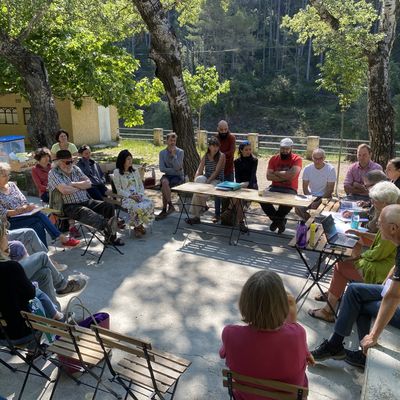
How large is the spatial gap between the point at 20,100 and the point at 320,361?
20.2 metres

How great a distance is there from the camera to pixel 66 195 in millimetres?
5660

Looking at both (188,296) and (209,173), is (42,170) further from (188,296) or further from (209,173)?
(188,296)

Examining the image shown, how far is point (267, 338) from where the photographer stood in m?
2.20

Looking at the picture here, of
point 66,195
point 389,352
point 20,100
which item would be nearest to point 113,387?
point 389,352

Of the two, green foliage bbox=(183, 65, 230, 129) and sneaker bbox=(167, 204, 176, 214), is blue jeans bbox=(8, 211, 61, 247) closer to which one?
sneaker bbox=(167, 204, 176, 214)

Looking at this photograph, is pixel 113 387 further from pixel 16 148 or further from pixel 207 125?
pixel 207 125

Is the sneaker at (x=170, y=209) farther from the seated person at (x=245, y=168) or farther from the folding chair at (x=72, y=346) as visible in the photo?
the folding chair at (x=72, y=346)

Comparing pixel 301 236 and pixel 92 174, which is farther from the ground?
pixel 92 174

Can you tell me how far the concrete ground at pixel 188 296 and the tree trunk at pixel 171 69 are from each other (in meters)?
2.22

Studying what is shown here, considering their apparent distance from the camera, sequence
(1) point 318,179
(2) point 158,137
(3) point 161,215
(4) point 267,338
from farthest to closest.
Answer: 1. (2) point 158,137
2. (3) point 161,215
3. (1) point 318,179
4. (4) point 267,338

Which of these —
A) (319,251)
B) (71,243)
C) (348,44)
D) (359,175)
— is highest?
(348,44)

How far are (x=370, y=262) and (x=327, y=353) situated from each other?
32.0 inches

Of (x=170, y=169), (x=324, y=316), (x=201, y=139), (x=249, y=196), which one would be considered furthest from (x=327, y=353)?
(x=201, y=139)

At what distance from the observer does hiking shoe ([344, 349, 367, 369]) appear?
10.9ft
